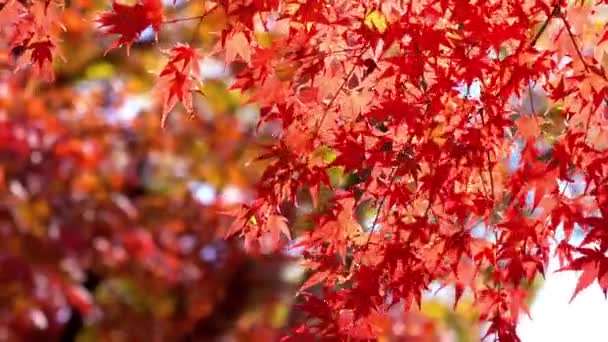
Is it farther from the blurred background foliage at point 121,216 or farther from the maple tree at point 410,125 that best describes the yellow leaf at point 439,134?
the blurred background foliage at point 121,216

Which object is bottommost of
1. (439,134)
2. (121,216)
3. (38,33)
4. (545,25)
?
(439,134)

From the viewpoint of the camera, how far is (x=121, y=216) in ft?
20.5

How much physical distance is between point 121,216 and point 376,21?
4.57m

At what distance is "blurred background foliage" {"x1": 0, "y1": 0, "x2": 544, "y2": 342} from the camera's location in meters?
5.96

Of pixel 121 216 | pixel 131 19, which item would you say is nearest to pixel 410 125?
pixel 131 19

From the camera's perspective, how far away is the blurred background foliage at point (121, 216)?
5957 millimetres

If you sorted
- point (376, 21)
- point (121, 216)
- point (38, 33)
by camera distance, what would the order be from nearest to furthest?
1. point (376, 21)
2. point (38, 33)
3. point (121, 216)

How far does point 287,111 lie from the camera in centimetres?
203

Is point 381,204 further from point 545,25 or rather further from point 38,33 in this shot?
point 38,33

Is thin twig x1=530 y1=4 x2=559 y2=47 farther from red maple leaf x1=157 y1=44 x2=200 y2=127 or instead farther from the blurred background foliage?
the blurred background foliage

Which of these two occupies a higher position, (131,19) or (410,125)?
(131,19)

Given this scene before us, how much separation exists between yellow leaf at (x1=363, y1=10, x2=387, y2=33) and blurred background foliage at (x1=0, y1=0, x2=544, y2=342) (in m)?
3.87

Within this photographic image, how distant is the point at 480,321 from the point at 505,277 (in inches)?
4.9

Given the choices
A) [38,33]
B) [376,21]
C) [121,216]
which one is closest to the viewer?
[376,21]
